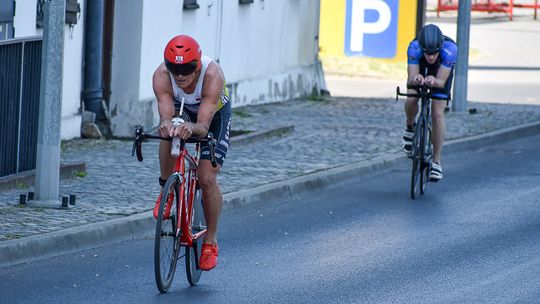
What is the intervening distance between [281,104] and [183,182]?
46.9 feet

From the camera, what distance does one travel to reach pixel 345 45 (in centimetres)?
3216

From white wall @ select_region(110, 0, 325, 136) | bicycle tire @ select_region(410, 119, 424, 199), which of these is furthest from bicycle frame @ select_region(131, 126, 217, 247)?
white wall @ select_region(110, 0, 325, 136)

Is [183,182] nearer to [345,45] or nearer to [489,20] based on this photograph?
[345,45]

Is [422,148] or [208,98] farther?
[422,148]

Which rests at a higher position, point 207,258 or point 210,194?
point 210,194

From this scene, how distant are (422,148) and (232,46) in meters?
7.91

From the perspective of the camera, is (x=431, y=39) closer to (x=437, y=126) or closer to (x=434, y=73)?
(x=434, y=73)

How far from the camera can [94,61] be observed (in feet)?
54.9

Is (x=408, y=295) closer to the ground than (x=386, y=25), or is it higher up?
closer to the ground

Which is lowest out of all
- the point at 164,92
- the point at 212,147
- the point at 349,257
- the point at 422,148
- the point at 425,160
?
the point at 349,257

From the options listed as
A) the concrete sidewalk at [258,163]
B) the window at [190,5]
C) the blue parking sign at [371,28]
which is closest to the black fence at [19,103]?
the concrete sidewalk at [258,163]

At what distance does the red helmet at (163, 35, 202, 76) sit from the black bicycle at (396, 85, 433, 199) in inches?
219

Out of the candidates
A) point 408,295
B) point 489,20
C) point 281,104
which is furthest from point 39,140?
point 489,20

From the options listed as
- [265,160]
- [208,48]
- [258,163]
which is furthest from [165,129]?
[208,48]
